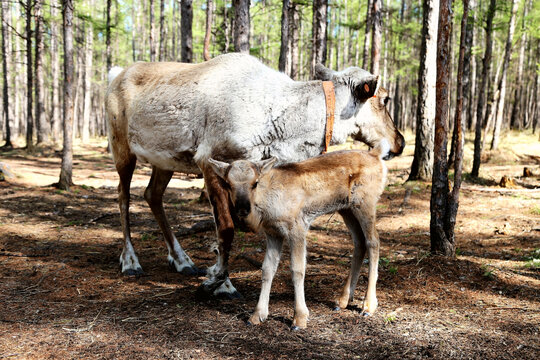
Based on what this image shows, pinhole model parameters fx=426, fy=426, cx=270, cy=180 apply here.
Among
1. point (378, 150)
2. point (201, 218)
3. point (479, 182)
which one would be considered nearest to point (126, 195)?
point (201, 218)

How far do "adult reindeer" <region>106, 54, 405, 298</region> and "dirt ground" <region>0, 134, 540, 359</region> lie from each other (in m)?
0.69

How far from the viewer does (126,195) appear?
6.24 metres

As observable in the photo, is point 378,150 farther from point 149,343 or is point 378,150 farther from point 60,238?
point 60,238

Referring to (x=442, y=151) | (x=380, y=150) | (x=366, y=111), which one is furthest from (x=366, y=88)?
(x=442, y=151)

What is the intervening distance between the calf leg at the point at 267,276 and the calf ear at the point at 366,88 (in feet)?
6.36

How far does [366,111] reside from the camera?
4949 millimetres

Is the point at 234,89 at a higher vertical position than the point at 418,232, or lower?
higher

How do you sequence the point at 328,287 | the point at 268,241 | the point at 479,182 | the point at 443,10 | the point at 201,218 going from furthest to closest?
1. the point at 479,182
2. the point at 201,218
3. the point at 443,10
4. the point at 328,287
5. the point at 268,241

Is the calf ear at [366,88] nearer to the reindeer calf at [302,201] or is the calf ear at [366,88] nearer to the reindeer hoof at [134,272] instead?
the reindeer calf at [302,201]

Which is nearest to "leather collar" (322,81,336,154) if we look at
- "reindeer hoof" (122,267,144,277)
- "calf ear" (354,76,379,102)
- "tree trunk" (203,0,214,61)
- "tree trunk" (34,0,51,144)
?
"calf ear" (354,76,379,102)

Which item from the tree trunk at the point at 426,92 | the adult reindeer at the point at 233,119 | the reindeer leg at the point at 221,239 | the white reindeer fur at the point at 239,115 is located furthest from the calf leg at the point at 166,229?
the tree trunk at the point at 426,92

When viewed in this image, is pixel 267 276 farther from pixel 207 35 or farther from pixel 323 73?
pixel 207 35

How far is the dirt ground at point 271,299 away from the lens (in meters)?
3.44

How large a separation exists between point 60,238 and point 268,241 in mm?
5066
